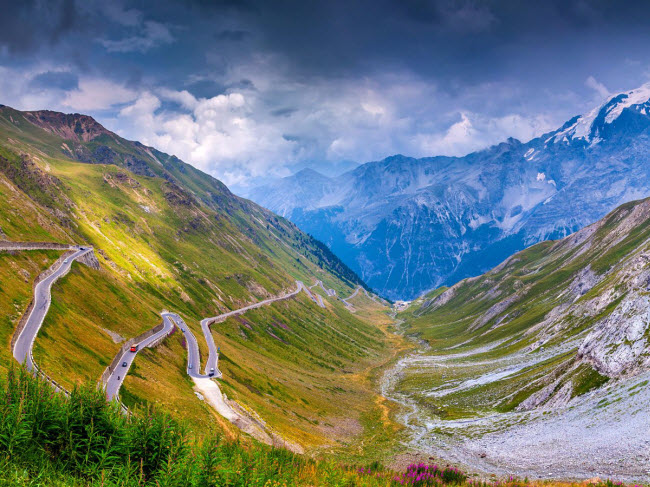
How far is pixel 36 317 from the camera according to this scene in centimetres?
5691

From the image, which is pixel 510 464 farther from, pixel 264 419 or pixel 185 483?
pixel 185 483

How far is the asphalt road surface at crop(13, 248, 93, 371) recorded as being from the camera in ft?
144

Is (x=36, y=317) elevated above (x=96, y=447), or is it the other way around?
(x=96, y=447)

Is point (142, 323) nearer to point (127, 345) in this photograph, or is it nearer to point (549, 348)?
point (127, 345)

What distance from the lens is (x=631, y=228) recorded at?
188000 millimetres

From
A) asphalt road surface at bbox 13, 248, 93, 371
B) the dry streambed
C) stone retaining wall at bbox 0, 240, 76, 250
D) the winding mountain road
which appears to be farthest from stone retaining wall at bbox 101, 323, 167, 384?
the dry streambed

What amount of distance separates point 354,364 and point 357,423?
91.5 m

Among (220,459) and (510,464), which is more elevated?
(510,464)

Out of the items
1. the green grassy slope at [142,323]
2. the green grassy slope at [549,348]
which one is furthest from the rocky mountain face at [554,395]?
the green grassy slope at [142,323]

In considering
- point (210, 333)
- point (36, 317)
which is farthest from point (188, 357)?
point (36, 317)

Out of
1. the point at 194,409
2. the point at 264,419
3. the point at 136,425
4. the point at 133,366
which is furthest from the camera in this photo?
the point at 264,419

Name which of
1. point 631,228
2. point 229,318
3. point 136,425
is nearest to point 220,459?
point 136,425

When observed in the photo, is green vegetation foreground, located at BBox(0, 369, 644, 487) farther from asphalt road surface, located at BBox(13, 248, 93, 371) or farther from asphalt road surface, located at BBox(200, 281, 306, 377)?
asphalt road surface, located at BBox(200, 281, 306, 377)

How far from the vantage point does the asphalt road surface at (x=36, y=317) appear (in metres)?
43.9
